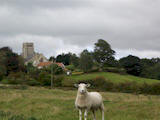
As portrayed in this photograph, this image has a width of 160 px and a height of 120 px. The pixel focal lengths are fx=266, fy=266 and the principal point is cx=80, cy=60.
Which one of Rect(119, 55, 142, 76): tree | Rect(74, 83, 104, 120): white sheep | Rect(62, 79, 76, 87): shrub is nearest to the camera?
Rect(74, 83, 104, 120): white sheep

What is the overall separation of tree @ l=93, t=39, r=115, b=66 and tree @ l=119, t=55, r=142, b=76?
18.8 feet

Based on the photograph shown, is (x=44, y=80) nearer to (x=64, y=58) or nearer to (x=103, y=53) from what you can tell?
(x=103, y=53)

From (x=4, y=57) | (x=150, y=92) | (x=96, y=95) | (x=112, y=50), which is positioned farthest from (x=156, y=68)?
(x=96, y=95)

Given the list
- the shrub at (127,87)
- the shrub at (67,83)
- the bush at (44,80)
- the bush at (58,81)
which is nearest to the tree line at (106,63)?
the bush at (44,80)

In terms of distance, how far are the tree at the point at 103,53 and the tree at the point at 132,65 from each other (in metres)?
5.73

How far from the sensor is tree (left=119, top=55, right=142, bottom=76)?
102312mm

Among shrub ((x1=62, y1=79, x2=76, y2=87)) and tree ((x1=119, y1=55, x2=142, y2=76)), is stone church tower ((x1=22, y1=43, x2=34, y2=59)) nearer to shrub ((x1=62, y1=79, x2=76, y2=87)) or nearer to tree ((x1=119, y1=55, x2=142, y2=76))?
tree ((x1=119, y1=55, x2=142, y2=76))

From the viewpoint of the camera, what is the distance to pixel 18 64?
289 ft

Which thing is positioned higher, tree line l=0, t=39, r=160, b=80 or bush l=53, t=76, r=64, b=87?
tree line l=0, t=39, r=160, b=80

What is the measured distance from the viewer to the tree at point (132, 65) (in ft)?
336

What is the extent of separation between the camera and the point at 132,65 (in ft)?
338

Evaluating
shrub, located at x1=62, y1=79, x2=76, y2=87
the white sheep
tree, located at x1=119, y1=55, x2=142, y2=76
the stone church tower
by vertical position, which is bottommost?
shrub, located at x1=62, y1=79, x2=76, y2=87

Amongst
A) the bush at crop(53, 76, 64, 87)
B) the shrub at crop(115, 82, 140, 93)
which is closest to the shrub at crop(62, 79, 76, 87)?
the bush at crop(53, 76, 64, 87)

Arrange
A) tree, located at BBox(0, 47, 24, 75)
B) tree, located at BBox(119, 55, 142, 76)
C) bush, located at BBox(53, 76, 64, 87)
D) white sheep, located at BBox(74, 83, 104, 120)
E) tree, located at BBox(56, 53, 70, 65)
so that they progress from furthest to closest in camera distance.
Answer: tree, located at BBox(56, 53, 70, 65), tree, located at BBox(119, 55, 142, 76), tree, located at BBox(0, 47, 24, 75), bush, located at BBox(53, 76, 64, 87), white sheep, located at BBox(74, 83, 104, 120)
